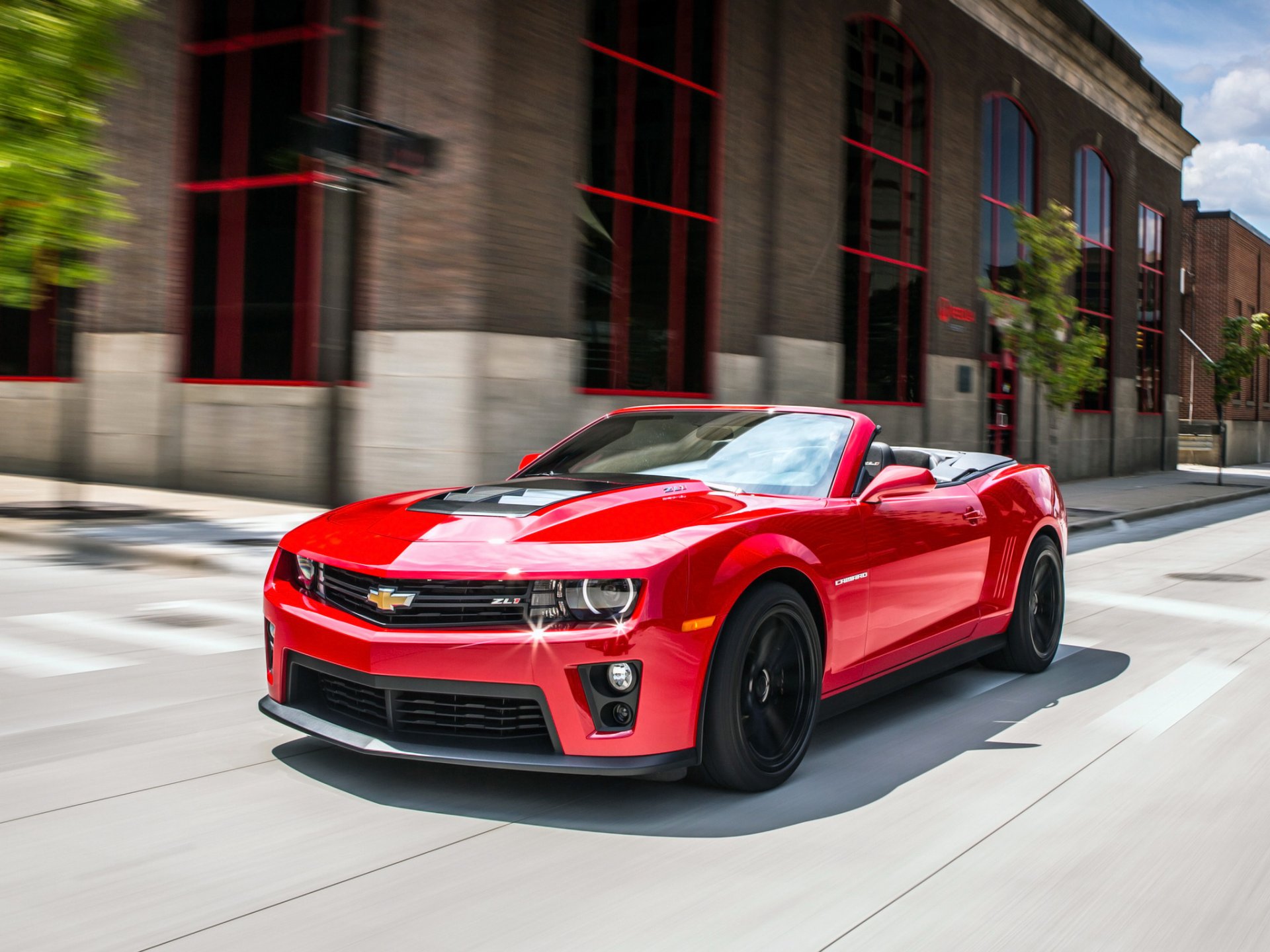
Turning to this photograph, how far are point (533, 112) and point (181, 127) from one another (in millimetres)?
5810

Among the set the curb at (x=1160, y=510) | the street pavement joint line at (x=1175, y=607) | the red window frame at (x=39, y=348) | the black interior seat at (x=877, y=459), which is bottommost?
the street pavement joint line at (x=1175, y=607)

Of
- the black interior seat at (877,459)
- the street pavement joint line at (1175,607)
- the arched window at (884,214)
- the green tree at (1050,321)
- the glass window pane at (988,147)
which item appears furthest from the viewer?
the glass window pane at (988,147)

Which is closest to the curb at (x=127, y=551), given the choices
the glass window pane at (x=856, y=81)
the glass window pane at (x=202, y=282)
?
the glass window pane at (x=202, y=282)

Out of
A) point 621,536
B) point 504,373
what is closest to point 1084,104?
point 504,373

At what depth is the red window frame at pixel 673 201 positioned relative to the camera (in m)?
16.5

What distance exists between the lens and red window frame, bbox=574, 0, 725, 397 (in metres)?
16.5

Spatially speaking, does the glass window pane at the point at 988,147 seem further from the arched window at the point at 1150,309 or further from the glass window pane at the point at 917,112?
the arched window at the point at 1150,309

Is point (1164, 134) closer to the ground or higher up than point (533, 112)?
higher up

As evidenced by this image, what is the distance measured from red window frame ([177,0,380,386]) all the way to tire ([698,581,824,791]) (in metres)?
12.3

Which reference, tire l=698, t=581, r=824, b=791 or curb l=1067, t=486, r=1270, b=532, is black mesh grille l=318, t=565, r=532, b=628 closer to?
tire l=698, t=581, r=824, b=791

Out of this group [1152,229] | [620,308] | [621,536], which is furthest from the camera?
[1152,229]

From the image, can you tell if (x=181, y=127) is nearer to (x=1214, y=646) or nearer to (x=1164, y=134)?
(x=1214, y=646)

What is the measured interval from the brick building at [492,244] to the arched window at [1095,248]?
8.49m

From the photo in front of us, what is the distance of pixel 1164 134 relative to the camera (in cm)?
3741
